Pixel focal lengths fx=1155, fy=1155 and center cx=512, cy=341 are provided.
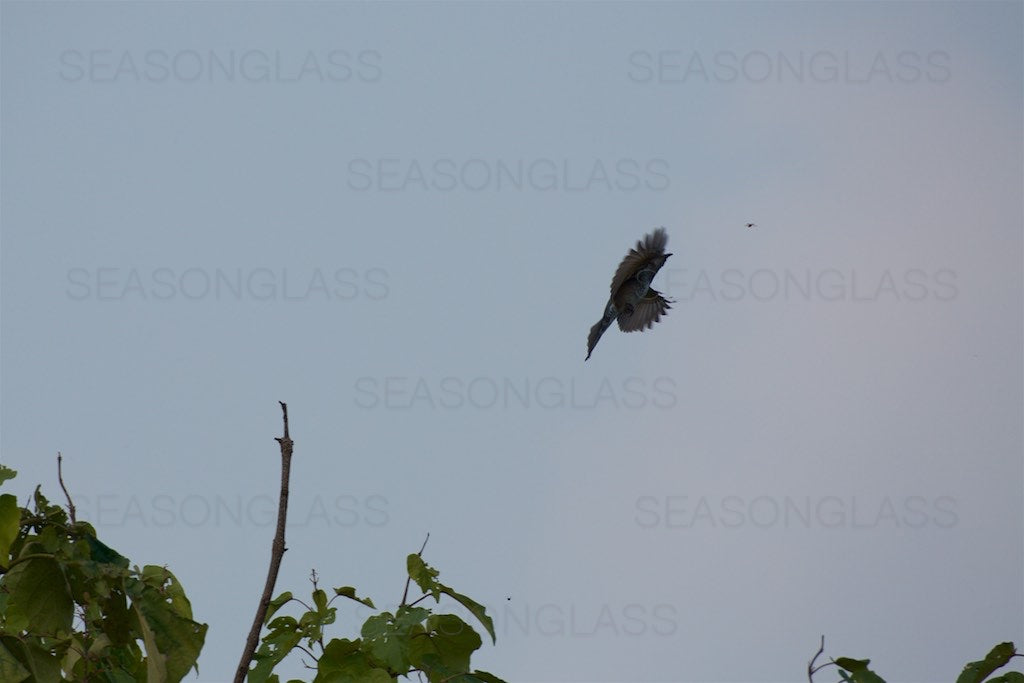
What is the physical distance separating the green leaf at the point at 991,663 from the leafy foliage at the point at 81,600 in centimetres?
271

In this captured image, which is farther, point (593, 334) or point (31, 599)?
point (593, 334)

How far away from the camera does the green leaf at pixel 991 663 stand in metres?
4.12

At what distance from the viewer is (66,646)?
401 centimetres

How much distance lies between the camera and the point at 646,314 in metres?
10.2

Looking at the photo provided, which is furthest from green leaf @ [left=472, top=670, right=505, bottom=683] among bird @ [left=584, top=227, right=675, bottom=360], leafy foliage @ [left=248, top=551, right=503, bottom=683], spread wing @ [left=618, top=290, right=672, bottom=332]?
spread wing @ [left=618, top=290, right=672, bottom=332]

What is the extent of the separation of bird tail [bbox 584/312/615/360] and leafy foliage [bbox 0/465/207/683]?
19.4 ft

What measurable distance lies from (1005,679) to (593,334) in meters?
5.65

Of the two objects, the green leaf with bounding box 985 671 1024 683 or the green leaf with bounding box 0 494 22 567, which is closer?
the green leaf with bounding box 0 494 22 567

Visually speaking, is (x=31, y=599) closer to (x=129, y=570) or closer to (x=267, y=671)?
(x=129, y=570)

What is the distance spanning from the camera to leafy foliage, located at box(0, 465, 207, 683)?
10.1ft

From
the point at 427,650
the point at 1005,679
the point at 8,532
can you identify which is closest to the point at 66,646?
the point at 8,532

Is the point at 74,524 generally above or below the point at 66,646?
above

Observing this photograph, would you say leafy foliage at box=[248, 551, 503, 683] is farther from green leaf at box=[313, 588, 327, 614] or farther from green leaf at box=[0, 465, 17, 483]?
green leaf at box=[0, 465, 17, 483]

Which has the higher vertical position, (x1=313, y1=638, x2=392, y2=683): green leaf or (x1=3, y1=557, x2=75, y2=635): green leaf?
(x1=3, y1=557, x2=75, y2=635): green leaf
